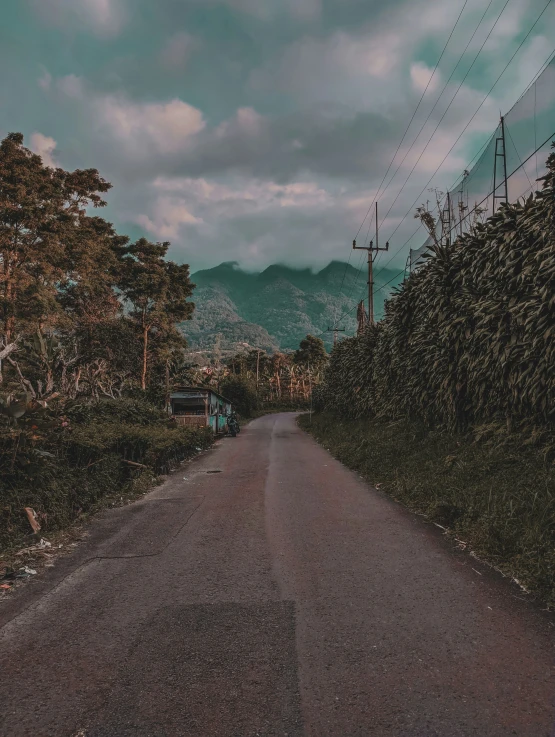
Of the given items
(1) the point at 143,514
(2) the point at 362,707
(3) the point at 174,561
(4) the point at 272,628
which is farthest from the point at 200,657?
(1) the point at 143,514

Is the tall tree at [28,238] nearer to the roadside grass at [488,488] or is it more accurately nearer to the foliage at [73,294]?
the foliage at [73,294]

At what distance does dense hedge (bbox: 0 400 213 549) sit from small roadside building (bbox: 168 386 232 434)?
549 inches

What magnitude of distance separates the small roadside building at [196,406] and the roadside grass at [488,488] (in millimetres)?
15744

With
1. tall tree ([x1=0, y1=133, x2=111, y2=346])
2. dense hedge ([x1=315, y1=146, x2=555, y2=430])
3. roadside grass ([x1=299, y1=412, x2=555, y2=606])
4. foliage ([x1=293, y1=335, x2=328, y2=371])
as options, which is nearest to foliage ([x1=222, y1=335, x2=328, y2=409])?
foliage ([x1=293, y1=335, x2=328, y2=371])

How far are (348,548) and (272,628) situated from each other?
221cm

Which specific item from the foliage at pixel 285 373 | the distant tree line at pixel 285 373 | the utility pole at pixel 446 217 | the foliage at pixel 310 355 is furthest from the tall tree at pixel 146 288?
the foliage at pixel 310 355

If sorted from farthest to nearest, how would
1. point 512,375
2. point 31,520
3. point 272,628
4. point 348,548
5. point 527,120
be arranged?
1. point 527,120
2. point 512,375
3. point 31,520
4. point 348,548
5. point 272,628

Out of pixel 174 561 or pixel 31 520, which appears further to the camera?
pixel 31 520

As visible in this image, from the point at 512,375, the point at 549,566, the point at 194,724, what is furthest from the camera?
the point at 512,375

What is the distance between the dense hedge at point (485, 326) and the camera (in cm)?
683

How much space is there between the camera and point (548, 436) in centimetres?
704

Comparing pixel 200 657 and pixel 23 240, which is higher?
pixel 23 240

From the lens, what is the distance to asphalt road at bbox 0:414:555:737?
7.90ft

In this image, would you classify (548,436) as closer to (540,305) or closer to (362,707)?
(540,305)
